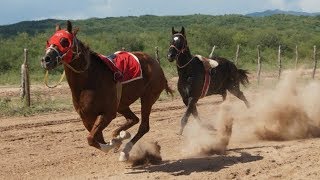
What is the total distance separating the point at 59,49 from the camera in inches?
291

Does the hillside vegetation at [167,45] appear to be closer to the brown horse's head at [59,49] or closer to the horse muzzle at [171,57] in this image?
the horse muzzle at [171,57]

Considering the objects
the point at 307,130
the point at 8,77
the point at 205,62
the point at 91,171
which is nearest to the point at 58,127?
the point at 205,62

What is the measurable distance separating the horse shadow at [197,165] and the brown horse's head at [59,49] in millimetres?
2076

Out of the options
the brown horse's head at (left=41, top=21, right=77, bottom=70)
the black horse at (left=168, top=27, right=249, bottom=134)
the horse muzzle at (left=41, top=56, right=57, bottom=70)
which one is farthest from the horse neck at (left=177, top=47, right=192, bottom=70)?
the horse muzzle at (left=41, top=56, right=57, bottom=70)

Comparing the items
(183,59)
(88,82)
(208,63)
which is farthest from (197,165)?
(208,63)

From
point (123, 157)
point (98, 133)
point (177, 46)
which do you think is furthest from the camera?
point (177, 46)

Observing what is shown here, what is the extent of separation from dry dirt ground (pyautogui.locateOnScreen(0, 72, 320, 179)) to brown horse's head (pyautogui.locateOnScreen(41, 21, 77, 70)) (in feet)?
6.08


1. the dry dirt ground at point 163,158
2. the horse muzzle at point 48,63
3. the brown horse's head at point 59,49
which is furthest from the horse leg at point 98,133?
the horse muzzle at point 48,63

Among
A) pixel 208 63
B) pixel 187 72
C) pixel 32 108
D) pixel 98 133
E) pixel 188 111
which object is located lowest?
pixel 32 108

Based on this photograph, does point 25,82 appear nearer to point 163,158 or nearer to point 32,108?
point 32,108

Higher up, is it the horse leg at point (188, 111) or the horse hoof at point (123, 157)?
the horse leg at point (188, 111)

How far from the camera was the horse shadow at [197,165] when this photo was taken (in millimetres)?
8258

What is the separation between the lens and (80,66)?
25.6 feet

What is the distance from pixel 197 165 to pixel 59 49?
2842 mm
